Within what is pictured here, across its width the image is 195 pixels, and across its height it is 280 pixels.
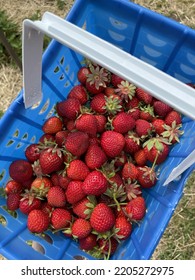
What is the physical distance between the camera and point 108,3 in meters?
1.16

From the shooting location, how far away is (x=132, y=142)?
44.2 inches

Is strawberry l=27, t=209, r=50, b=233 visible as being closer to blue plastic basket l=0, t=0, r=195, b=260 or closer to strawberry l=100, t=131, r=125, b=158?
blue plastic basket l=0, t=0, r=195, b=260

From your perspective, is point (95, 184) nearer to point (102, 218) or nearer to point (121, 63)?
point (102, 218)

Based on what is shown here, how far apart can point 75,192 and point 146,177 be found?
Result: 21 cm

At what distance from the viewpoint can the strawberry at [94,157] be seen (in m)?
1.07

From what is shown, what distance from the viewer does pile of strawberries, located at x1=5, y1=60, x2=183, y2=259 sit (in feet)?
3.48

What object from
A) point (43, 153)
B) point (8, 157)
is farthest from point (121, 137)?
point (8, 157)

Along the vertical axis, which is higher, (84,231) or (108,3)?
(108,3)

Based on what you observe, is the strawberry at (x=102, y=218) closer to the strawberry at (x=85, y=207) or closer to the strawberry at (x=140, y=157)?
the strawberry at (x=85, y=207)

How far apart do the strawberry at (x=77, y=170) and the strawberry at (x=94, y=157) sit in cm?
2

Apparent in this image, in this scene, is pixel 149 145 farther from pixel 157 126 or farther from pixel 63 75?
pixel 63 75

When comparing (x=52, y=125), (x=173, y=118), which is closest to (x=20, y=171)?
(x=52, y=125)

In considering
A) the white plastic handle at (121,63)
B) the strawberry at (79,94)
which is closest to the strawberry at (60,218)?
the strawberry at (79,94)
